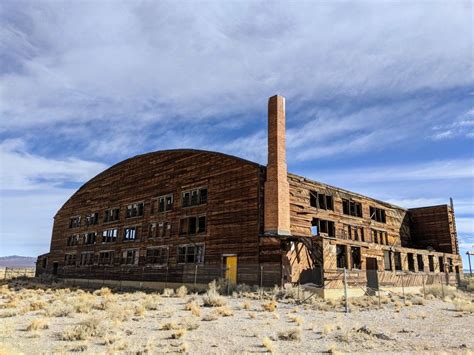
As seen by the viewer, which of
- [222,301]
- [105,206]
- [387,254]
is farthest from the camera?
[105,206]

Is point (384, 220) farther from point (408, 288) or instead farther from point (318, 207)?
point (318, 207)

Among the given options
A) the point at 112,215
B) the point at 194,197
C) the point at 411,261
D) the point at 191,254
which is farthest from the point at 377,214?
the point at 112,215

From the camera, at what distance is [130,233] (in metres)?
37.9

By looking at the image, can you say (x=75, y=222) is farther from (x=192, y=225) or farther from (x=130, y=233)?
(x=192, y=225)

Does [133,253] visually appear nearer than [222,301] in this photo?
No

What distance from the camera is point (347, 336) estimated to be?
11.9 metres

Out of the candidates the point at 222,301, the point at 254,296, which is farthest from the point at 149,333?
the point at 254,296

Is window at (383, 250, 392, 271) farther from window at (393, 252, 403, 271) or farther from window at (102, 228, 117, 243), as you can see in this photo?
window at (102, 228, 117, 243)

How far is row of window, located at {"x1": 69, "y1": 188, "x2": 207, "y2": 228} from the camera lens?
31.8 m

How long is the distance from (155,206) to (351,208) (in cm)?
1791

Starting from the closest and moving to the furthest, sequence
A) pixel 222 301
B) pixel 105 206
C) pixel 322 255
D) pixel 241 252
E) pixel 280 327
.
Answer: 1. pixel 280 327
2. pixel 222 301
3. pixel 322 255
4. pixel 241 252
5. pixel 105 206

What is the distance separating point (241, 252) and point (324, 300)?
674cm

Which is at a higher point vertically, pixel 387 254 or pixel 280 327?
pixel 387 254

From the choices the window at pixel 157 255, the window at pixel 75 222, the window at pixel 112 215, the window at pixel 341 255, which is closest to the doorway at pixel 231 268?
the window at pixel 157 255
